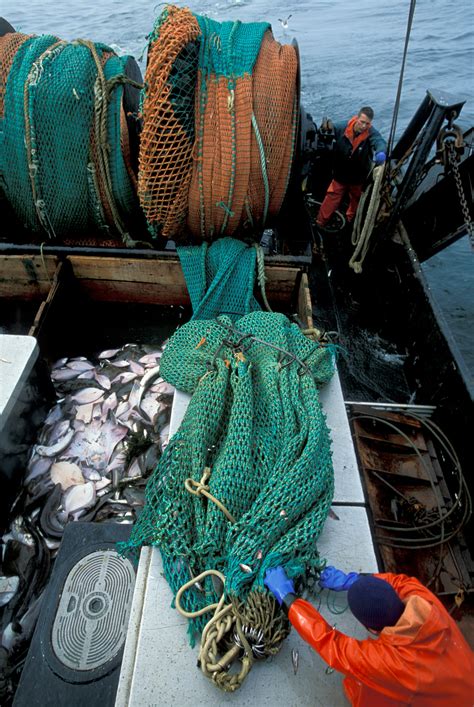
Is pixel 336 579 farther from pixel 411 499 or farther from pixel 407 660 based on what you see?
pixel 411 499

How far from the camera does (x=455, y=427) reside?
150 inches

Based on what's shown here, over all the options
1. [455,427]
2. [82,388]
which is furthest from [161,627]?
[455,427]

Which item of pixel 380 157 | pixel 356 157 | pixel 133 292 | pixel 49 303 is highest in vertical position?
pixel 380 157

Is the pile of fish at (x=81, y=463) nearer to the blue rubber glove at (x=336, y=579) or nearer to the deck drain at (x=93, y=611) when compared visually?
the deck drain at (x=93, y=611)

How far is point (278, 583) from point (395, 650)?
0.53 metres

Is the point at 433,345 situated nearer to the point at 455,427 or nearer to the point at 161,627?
the point at 455,427

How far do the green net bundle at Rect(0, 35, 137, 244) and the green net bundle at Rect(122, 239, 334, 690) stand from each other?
2.22 metres

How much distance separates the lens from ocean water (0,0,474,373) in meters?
9.45

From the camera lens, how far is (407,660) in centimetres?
167

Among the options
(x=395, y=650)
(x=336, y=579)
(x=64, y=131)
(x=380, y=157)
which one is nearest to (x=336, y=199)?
(x=380, y=157)

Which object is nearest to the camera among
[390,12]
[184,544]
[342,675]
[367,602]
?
[367,602]

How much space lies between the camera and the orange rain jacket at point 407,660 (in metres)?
1.67

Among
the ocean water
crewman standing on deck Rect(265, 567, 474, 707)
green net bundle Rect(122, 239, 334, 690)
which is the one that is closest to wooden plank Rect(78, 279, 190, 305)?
green net bundle Rect(122, 239, 334, 690)

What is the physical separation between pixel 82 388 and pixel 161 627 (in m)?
2.82
